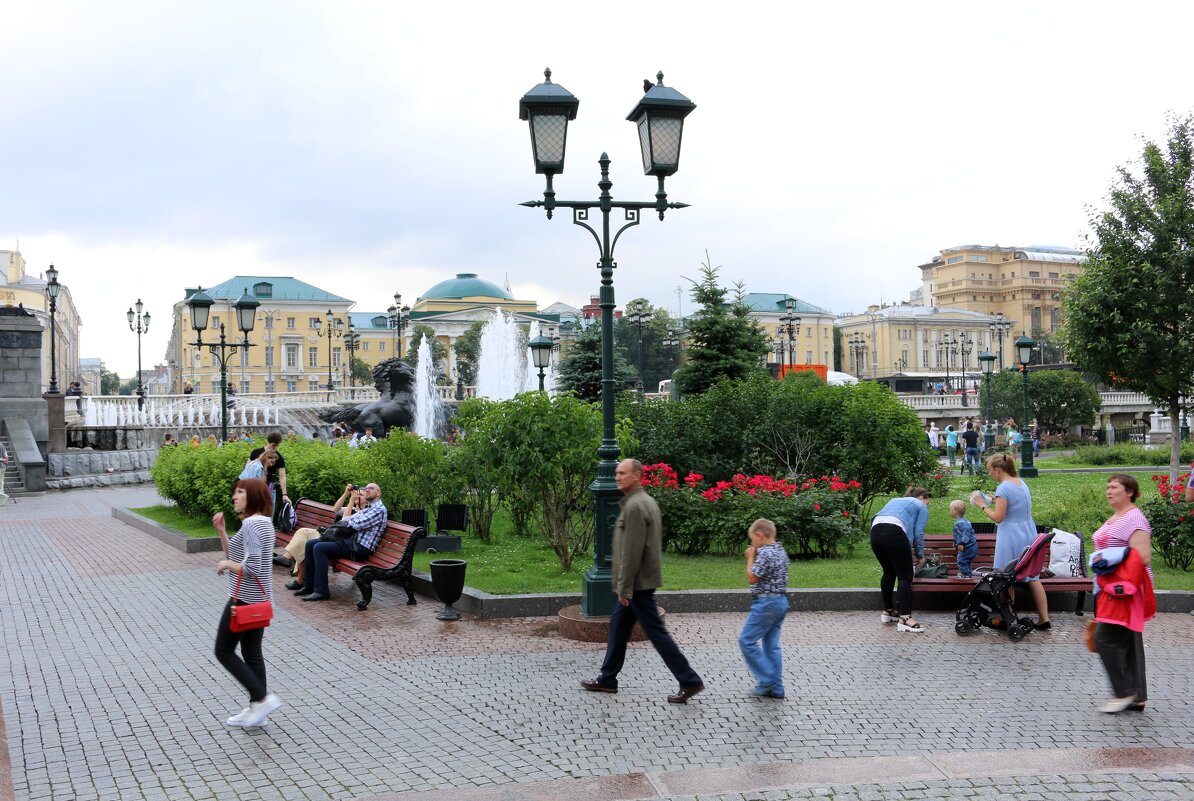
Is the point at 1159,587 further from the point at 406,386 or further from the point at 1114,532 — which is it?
the point at 406,386

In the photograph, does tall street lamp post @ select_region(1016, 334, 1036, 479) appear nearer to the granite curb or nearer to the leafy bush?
the leafy bush

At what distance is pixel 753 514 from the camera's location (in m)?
12.7

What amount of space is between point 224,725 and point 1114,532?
5871 millimetres

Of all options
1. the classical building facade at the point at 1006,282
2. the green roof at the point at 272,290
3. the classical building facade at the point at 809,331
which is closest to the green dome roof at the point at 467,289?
the green roof at the point at 272,290

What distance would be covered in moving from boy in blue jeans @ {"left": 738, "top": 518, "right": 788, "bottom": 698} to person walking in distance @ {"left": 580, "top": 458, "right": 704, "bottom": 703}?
16.8 inches

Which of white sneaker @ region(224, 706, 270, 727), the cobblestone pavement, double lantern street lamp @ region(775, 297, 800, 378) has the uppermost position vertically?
double lantern street lamp @ region(775, 297, 800, 378)

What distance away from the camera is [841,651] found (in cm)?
834

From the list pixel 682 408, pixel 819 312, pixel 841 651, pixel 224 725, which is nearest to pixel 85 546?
pixel 682 408

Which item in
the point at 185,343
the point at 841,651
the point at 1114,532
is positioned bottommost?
the point at 841,651

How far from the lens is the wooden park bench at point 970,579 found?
9859 millimetres

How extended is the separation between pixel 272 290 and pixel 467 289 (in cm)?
2378

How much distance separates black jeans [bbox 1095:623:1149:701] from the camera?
6.45 m


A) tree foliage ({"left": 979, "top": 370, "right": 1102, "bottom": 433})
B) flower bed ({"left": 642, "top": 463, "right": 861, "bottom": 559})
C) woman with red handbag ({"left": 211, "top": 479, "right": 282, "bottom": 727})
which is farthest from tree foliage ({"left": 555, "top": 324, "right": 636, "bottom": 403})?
woman with red handbag ({"left": 211, "top": 479, "right": 282, "bottom": 727})

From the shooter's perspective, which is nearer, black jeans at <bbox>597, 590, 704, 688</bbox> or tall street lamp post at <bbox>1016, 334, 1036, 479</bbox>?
black jeans at <bbox>597, 590, 704, 688</bbox>
